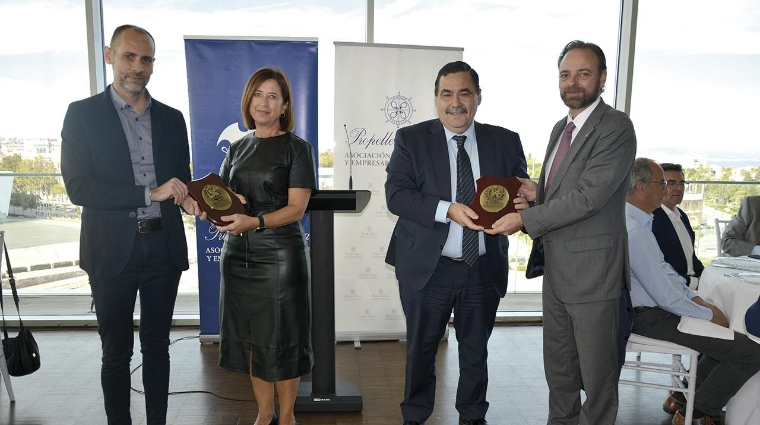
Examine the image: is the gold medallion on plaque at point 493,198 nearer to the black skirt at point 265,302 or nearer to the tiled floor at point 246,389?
the black skirt at point 265,302

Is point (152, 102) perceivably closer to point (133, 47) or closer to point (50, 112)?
point (133, 47)

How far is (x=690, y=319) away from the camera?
2812 mm

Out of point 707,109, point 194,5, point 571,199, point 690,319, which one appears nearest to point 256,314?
point 571,199

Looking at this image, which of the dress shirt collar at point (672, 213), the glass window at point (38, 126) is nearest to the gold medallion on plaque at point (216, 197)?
the dress shirt collar at point (672, 213)

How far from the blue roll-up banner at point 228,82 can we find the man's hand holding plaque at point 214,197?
73.0 inches

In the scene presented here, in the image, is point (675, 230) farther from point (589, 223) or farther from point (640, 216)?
point (589, 223)

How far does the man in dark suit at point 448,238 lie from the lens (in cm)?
257

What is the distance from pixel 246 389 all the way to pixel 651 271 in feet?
8.20

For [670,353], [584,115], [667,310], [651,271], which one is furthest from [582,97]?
[670,353]

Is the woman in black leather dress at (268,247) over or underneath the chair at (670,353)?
over

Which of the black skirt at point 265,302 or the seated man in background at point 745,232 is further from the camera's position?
the seated man in background at point 745,232

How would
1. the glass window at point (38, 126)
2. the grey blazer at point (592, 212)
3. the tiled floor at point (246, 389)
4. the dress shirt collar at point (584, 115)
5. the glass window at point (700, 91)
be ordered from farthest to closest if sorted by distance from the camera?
1. the glass window at point (700, 91)
2. the glass window at point (38, 126)
3. the tiled floor at point (246, 389)
4. the dress shirt collar at point (584, 115)
5. the grey blazer at point (592, 212)

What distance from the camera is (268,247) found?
2.52m

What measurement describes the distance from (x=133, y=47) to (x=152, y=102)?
28 centimetres
